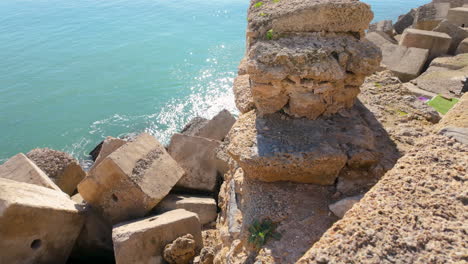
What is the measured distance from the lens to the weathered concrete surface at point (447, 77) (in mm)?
5909

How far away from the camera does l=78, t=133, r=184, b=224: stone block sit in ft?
12.6

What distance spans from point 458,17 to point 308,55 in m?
9.21

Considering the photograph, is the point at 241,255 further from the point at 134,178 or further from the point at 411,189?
the point at 134,178

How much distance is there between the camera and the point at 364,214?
1514 mm

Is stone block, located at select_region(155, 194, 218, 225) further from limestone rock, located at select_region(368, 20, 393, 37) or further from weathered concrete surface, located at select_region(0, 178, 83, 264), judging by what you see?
limestone rock, located at select_region(368, 20, 393, 37)

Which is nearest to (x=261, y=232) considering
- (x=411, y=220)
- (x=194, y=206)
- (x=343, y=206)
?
(x=343, y=206)

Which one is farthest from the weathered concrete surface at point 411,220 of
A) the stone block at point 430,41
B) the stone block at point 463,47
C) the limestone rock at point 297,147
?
the stone block at point 463,47

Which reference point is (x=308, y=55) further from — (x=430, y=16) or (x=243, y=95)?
(x=430, y=16)

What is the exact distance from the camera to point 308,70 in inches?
107

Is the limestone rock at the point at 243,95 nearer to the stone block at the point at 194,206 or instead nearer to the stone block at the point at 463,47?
the stone block at the point at 194,206

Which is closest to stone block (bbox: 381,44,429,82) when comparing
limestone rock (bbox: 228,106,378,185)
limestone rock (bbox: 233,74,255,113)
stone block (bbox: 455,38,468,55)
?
stone block (bbox: 455,38,468,55)

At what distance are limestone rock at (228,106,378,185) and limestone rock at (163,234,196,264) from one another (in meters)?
1.09

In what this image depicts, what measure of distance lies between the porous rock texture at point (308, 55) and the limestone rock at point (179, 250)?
1589 mm

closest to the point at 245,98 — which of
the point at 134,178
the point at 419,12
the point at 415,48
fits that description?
the point at 134,178
